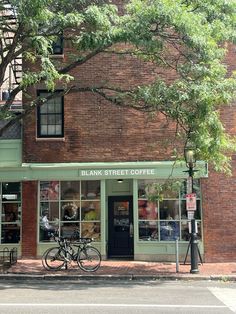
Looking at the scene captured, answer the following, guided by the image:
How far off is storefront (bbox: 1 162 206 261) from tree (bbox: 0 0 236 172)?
11.5ft

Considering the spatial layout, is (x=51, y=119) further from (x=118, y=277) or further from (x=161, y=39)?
(x=118, y=277)

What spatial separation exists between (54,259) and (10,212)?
3.78 m

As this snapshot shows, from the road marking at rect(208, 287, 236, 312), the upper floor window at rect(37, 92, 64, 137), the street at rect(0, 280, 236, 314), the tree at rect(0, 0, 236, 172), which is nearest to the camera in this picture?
the street at rect(0, 280, 236, 314)

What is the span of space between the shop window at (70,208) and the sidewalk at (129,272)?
1.61 meters

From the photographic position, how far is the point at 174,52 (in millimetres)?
19047

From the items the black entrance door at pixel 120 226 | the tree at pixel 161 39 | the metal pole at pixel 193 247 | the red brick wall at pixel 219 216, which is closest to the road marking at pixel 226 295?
the metal pole at pixel 193 247

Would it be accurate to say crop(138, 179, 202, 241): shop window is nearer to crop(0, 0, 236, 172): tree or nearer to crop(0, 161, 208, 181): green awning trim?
crop(0, 161, 208, 181): green awning trim

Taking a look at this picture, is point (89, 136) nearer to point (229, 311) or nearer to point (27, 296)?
point (27, 296)

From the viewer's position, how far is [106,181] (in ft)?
62.6

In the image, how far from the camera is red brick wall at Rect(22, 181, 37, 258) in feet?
61.2

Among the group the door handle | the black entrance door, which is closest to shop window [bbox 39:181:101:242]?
the black entrance door

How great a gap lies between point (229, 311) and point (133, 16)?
7.81 m

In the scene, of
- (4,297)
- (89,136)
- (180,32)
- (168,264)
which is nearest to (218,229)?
(168,264)

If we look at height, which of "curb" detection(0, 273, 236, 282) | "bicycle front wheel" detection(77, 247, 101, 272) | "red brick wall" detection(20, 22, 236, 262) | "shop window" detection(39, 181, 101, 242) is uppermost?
"red brick wall" detection(20, 22, 236, 262)
